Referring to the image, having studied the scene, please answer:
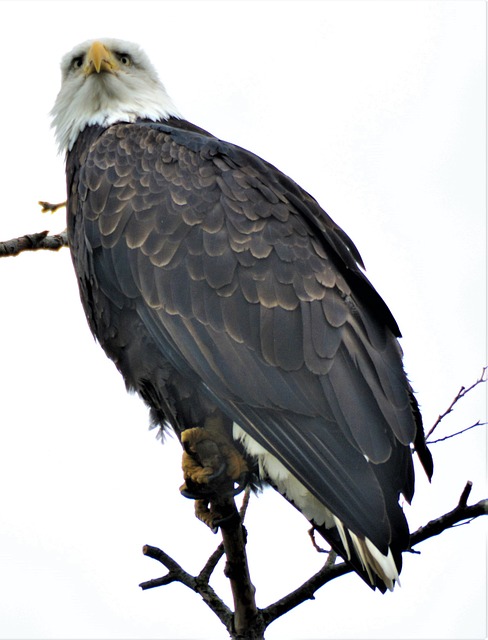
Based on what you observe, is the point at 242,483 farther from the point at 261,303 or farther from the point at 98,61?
the point at 98,61

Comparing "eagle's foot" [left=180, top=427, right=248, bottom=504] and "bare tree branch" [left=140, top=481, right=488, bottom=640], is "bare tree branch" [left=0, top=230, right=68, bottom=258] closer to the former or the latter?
"eagle's foot" [left=180, top=427, right=248, bottom=504]

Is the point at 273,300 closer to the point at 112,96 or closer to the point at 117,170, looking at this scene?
the point at 117,170

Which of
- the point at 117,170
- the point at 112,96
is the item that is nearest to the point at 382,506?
the point at 117,170

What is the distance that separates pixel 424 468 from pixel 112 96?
9.84ft

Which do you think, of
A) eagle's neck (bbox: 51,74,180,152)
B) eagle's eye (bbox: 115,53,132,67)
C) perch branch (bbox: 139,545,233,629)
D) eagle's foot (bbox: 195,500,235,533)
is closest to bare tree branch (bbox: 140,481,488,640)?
perch branch (bbox: 139,545,233,629)

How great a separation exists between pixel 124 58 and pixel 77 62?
1.00 feet

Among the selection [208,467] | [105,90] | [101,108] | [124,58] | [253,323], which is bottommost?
[208,467]

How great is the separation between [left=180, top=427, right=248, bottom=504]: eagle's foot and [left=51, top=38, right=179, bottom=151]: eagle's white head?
2196 mm

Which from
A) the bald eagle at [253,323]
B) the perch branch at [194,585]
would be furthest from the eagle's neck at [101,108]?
the perch branch at [194,585]

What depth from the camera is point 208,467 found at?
5184 millimetres

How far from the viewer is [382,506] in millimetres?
4730

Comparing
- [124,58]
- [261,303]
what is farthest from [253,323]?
[124,58]

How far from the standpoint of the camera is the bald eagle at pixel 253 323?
16.2ft

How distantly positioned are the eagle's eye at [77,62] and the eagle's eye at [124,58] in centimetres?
23
